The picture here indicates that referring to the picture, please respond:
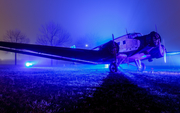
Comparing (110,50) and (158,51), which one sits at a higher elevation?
(110,50)

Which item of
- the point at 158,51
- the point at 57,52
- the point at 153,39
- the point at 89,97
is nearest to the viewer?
the point at 89,97

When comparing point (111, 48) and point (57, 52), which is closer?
point (57, 52)

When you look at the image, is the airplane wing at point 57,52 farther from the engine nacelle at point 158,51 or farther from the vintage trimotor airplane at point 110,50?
the engine nacelle at point 158,51

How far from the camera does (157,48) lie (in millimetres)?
8102

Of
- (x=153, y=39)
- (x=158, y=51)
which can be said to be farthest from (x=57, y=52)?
(x=158, y=51)

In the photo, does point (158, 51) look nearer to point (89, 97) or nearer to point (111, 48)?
point (111, 48)

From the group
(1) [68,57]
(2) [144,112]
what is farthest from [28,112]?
(1) [68,57]

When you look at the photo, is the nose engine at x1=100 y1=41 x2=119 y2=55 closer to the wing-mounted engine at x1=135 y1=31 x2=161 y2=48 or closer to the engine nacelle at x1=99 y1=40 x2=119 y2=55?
the engine nacelle at x1=99 y1=40 x2=119 y2=55

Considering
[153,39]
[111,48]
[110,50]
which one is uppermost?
[153,39]

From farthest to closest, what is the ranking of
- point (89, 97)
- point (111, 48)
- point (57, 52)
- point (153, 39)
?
point (111, 48) → point (153, 39) → point (57, 52) → point (89, 97)

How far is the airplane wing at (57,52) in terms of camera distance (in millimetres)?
4745

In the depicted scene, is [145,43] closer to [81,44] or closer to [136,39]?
[136,39]

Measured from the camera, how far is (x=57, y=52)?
611cm

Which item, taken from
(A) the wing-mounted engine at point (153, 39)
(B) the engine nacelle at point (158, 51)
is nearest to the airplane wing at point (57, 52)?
(A) the wing-mounted engine at point (153, 39)
